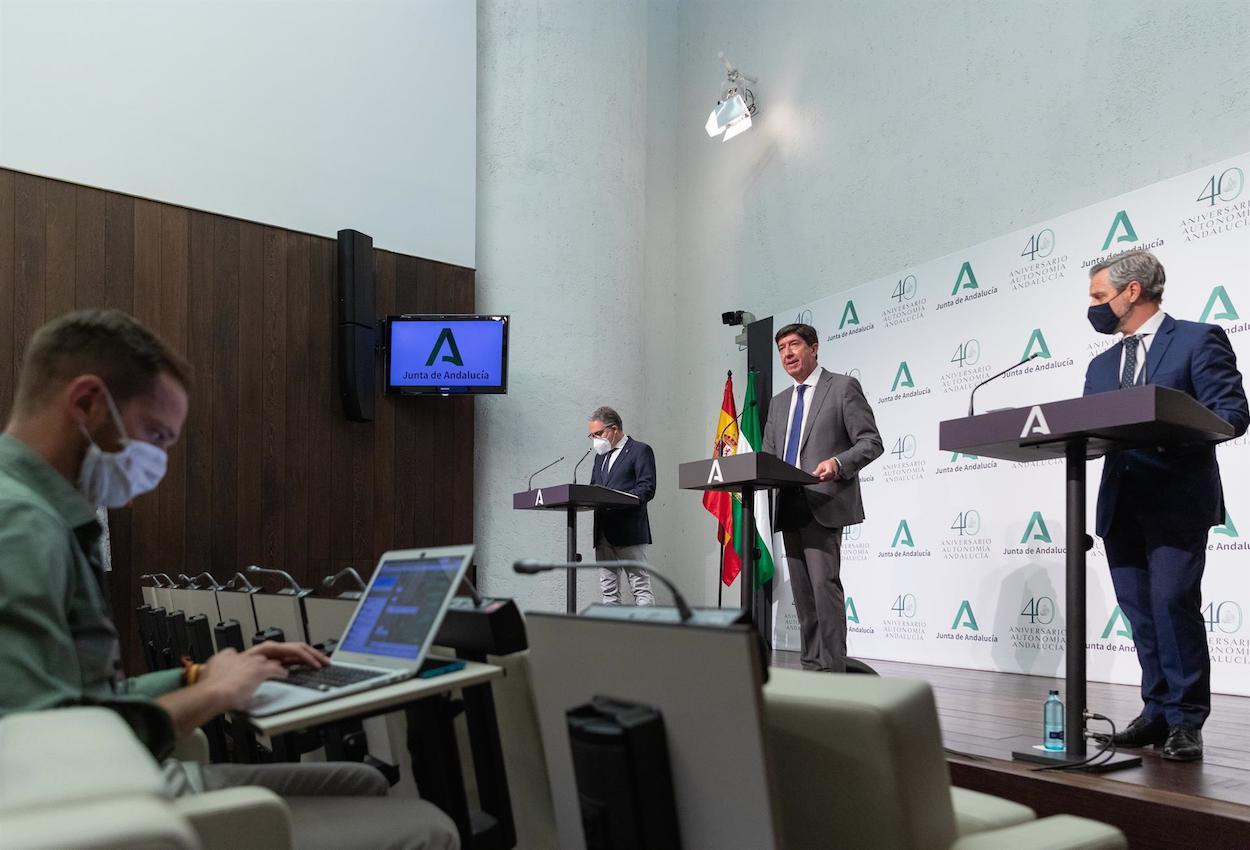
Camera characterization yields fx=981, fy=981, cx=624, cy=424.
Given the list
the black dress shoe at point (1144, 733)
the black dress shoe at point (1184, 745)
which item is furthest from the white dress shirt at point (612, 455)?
the black dress shoe at point (1184, 745)

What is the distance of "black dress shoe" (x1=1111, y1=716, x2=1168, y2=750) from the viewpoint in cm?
278

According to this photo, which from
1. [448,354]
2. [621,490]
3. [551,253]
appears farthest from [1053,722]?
[551,253]

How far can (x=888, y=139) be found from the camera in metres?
6.37

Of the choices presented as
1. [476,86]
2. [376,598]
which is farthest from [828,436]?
[476,86]

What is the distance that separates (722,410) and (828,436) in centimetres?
329

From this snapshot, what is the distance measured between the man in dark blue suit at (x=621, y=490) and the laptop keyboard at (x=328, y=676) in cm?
436

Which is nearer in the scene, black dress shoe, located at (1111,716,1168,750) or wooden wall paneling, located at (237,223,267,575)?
black dress shoe, located at (1111,716,1168,750)

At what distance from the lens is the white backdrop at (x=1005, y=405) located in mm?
4258

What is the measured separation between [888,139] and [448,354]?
342 cm

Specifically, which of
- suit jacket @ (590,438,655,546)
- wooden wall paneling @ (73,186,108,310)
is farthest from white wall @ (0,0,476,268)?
suit jacket @ (590,438,655,546)

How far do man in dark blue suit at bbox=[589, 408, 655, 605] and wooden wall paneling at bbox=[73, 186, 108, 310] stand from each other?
10.8 ft

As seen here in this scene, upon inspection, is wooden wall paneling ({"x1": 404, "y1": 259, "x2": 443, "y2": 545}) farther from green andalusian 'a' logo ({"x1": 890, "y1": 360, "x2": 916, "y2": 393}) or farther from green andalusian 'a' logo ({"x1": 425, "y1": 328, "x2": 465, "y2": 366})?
green andalusian 'a' logo ({"x1": 890, "y1": 360, "x2": 916, "y2": 393})

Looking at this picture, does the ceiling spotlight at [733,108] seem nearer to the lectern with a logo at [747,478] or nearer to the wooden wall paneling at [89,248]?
the lectern with a logo at [747,478]

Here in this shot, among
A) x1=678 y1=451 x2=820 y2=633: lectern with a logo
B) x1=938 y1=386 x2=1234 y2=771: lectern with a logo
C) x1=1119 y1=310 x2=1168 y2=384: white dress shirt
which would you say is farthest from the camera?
x1=678 y1=451 x2=820 y2=633: lectern with a logo
